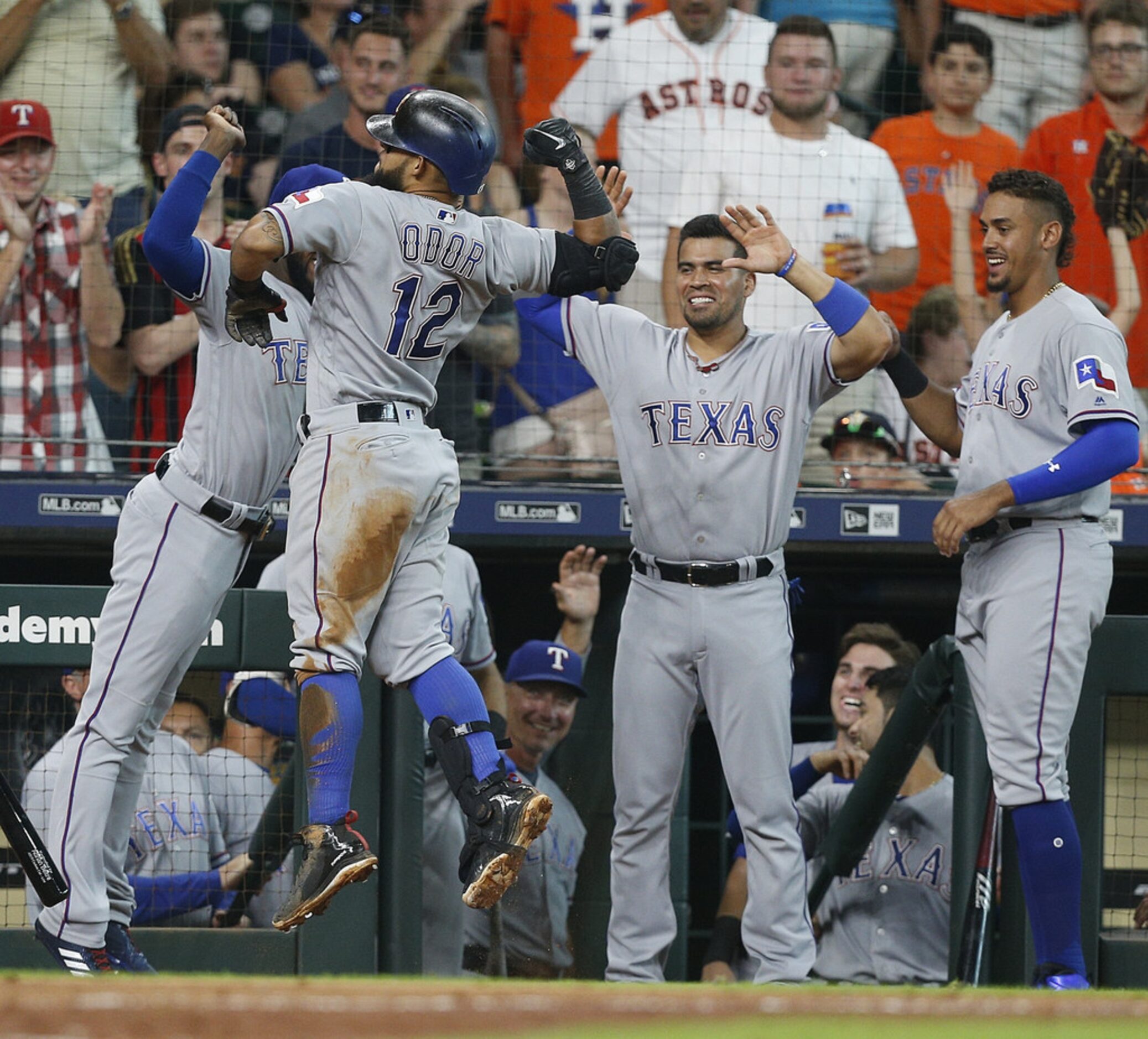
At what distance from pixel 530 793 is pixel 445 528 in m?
0.67

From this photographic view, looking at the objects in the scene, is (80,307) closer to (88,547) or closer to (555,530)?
(88,547)

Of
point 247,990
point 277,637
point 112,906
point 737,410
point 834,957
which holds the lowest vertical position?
point 834,957

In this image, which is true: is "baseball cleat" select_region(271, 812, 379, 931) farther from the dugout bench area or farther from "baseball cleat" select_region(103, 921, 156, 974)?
the dugout bench area

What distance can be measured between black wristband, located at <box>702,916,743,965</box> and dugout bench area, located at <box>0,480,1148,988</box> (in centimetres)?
13

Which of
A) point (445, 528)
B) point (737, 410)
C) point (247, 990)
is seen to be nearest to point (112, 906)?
point (445, 528)

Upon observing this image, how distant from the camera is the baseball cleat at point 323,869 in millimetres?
3178

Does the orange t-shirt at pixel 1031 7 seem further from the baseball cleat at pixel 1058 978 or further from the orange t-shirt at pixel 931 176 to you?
the baseball cleat at pixel 1058 978

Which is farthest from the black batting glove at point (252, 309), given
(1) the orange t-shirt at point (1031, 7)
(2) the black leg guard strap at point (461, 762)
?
(1) the orange t-shirt at point (1031, 7)

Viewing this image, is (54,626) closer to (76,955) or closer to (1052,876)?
(76,955)

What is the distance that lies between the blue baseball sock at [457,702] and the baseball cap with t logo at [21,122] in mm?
3237

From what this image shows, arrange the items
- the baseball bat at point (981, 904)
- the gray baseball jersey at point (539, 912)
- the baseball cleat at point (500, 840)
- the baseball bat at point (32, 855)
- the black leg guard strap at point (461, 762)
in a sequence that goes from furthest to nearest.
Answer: the gray baseball jersey at point (539, 912)
the baseball bat at point (981, 904)
the baseball bat at point (32, 855)
the black leg guard strap at point (461, 762)
the baseball cleat at point (500, 840)

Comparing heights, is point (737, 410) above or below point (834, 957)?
above

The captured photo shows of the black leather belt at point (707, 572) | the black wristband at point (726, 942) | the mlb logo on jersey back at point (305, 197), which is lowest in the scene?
the black wristband at point (726, 942)

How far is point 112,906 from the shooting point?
3842 millimetres
